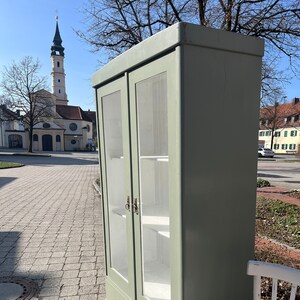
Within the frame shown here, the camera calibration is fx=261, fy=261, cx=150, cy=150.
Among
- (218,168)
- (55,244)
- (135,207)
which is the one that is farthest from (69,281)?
(218,168)

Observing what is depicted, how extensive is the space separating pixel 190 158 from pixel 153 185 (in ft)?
2.96

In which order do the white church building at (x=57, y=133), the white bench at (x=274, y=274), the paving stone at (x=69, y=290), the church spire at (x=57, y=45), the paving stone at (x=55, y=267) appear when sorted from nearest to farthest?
the white bench at (x=274, y=274) → the paving stone at (x=69, y=290) → the paving stone at (x=55, y=267) → the white church building at (x=57, y=133) → the church spire at (x=57, y=45)

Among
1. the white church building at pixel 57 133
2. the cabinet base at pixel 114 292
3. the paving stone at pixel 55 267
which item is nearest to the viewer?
the cabinet base at pixel 114 292

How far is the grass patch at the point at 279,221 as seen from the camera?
442 centimetres

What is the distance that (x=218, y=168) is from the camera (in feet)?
6.05

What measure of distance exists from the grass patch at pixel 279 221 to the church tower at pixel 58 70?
6867cm

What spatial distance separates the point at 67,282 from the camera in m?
3.34

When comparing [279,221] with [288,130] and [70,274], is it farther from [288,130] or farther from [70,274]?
[288,130]

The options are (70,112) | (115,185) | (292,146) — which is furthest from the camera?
(70,112)

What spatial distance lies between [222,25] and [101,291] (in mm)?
6472

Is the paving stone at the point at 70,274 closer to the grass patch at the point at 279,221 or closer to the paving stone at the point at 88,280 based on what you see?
the paving stone at the point at 88,280

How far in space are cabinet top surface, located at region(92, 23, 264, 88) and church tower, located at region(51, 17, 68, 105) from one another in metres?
71.3

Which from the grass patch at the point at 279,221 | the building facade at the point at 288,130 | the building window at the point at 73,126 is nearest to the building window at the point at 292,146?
the building facade at the point at 288,130

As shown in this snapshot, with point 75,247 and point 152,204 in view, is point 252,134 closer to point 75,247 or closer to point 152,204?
point 152,204
